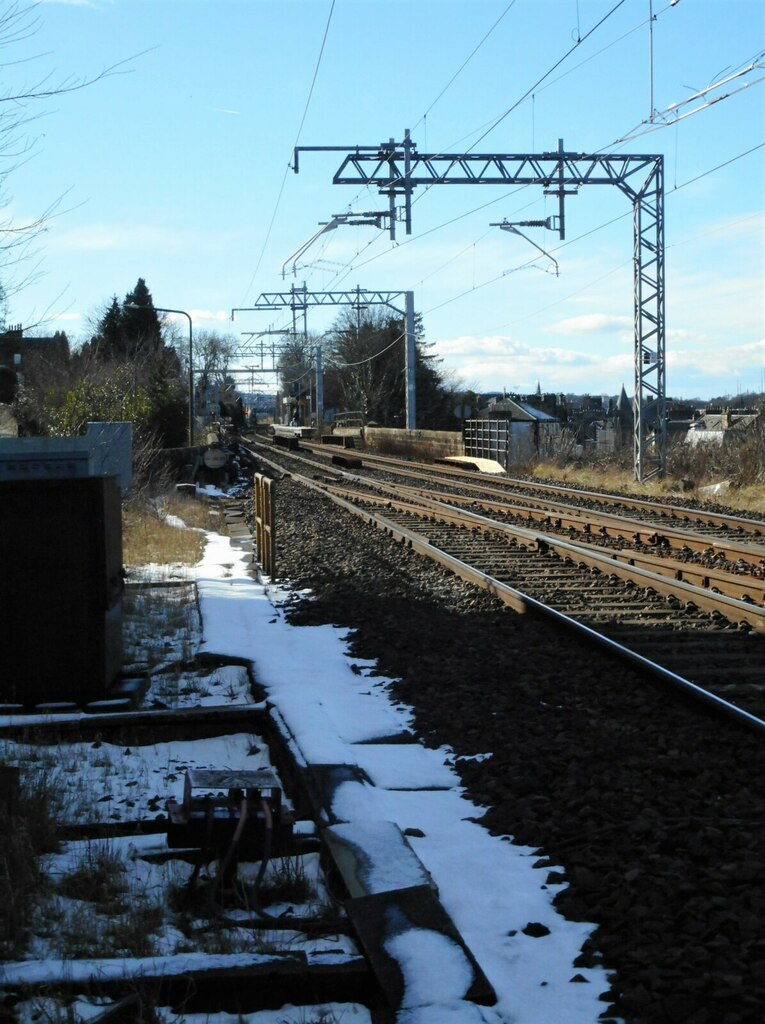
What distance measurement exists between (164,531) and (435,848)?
47.5 ft

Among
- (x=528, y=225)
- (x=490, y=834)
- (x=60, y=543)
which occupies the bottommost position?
(x=490, y=834)

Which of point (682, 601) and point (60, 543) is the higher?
point (60, 543)

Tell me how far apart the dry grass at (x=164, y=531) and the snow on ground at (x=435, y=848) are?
646 cm

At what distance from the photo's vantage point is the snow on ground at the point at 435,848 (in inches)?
143

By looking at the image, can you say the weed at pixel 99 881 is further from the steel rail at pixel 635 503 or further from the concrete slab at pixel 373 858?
the steel rail at pixel 635 503

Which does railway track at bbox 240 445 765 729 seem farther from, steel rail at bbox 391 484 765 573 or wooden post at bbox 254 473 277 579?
wooden post at bbox 254 473 277 579

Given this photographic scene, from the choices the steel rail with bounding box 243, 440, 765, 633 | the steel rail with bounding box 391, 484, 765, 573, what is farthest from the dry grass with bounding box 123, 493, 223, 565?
the steel rail with bounding box 391, 484, 765, 573

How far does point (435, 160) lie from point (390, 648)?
64.0ft

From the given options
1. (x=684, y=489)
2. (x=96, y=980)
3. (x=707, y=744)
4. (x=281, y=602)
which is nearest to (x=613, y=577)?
(x=281, y=602)

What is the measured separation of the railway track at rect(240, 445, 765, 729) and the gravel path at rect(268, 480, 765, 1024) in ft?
0.93

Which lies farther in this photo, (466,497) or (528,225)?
(528,225)

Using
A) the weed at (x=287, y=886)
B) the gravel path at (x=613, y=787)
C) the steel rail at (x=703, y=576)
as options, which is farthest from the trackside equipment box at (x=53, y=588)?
the steel rail at (x=703, y=576)

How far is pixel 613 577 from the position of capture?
485 inches

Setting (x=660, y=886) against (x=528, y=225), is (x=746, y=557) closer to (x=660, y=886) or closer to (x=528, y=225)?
(x=660, y=886)
